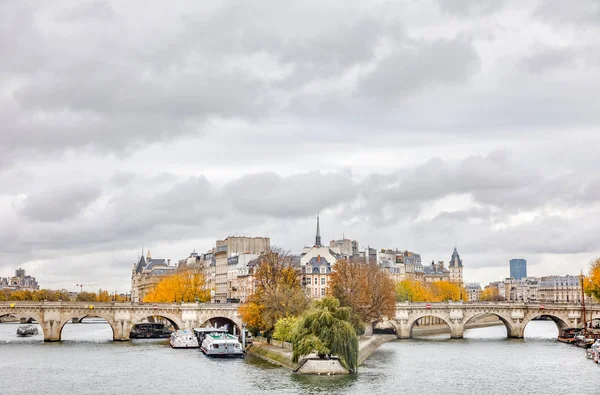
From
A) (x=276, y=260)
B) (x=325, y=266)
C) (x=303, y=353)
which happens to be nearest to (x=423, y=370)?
(x=303, y=353)

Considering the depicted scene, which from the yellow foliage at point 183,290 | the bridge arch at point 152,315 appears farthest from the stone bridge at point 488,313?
the yellow foliage at point 183,290

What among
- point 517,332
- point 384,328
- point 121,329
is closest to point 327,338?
point 121,329

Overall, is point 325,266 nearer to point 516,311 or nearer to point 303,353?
point 516,311

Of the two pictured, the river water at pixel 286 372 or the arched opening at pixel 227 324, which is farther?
the arched opening at pixel 227 324

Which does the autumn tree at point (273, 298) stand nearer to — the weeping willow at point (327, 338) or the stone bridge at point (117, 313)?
the stone bridge at point (117, 313)

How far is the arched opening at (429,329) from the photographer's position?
13955 centimetres

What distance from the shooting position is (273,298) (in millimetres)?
105375

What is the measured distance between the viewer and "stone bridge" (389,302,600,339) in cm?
12706

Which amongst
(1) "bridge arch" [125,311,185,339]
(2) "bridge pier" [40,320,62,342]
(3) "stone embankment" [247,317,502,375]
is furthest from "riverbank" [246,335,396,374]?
(2) "bridge pier" [40,320,62,342]

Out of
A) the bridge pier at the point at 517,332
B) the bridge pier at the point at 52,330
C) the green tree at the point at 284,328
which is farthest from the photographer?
the bridge pier at the point at 517,332

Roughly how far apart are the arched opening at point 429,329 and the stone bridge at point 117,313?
31507 mm

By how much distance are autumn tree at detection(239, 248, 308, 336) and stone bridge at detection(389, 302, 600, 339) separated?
914 inches

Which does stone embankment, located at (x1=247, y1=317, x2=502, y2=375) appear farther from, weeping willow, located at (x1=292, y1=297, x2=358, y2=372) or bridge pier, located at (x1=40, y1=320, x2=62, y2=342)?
bridge pier, located at (x1=40, y1=320, x2=62, y2=342)

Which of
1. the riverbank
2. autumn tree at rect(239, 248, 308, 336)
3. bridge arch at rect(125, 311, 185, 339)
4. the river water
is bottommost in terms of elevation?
the river water
